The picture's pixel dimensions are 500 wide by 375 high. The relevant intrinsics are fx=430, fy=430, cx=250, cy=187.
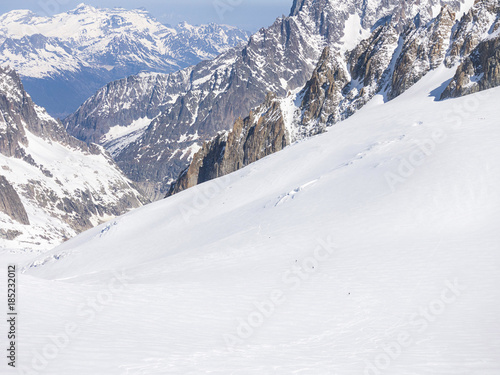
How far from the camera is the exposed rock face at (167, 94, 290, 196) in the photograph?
112 m

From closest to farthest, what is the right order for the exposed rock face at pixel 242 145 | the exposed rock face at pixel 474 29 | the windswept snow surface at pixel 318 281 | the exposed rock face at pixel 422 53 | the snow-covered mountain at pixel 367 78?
the windswept snow surface at pixel 318 281
the snow-covered mountain at pixel 367 78
the exposed rock face at pixel 474 29
the exposed rock face at pixel 422 53
the exposed rock face at pixel 242 145

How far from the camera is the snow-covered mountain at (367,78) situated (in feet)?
187

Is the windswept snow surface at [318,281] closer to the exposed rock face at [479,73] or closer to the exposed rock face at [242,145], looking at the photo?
the exposed rock face at [479,73]

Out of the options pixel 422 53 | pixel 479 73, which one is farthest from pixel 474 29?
pixel 479 73

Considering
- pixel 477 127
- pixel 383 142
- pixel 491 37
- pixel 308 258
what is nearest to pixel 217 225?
pixel 308 258

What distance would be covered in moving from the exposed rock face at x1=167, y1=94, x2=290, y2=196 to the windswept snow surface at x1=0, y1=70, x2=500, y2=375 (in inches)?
2985

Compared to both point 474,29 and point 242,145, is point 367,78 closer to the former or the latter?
point 474,29

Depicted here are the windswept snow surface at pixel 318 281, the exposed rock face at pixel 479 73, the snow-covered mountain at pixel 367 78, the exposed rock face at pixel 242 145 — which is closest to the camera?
the windswept snow surface at pixel 318 281

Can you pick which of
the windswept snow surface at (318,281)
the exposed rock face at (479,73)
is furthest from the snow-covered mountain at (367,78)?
the windswept snow surface at (318,281)

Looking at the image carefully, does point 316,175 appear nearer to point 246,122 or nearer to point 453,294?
point 453,294

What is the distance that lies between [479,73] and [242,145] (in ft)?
241

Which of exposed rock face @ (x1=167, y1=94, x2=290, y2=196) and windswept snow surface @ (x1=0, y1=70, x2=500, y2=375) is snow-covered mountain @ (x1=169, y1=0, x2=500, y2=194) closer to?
exposed rock face @ (x1=167, y1=94, x2=290, y2=196)

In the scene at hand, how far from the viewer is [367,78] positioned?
90750mm

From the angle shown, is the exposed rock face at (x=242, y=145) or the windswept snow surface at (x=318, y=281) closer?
the windswept snow surface at (x=318, y=281)
